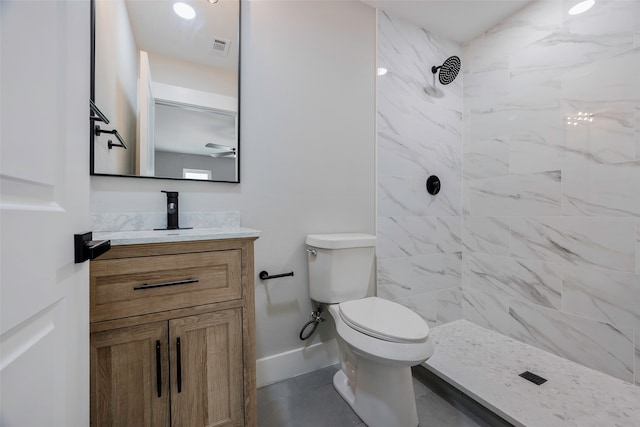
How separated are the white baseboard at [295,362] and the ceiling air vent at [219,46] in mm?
1714

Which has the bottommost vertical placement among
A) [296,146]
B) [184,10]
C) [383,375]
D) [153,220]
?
[383,375]

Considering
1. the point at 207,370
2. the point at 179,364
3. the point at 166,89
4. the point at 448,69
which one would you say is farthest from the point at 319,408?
the point at 448,69

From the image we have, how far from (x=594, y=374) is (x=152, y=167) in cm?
259

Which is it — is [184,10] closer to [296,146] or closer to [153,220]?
[296,146]

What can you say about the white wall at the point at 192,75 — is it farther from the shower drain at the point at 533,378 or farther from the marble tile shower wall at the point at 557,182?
the shower drain at the point at 533,378

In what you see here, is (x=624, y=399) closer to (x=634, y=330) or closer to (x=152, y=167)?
(x=634, y=330)

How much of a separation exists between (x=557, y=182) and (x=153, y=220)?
234 cm

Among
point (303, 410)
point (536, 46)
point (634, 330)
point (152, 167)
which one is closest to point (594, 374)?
point (634, 330)

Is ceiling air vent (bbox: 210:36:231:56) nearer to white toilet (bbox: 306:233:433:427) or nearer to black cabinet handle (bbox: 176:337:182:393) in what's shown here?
white toilet (bbox: 306:233:433:427)

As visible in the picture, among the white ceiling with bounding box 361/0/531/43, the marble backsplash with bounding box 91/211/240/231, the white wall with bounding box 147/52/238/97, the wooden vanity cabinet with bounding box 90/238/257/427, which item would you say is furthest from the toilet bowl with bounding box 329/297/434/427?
the white ceiling with bounding box 361/0/531/43

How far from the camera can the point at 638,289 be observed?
1358 millimetres

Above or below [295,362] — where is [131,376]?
above

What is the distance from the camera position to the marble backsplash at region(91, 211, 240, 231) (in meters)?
1.18

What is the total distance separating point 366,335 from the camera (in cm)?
115
